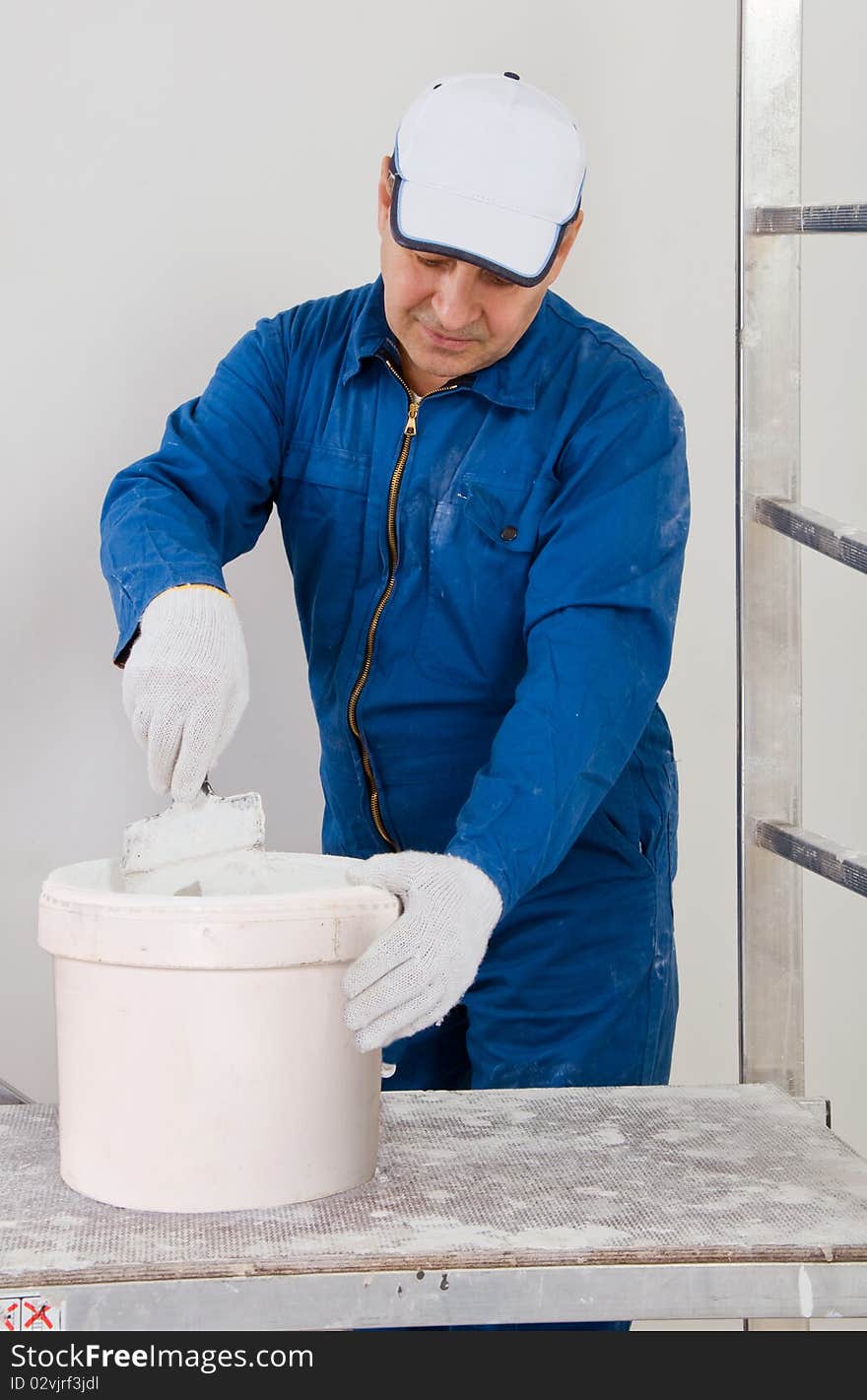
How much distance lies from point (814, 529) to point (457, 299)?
43 cm

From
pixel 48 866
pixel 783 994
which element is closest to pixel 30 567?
pixel 48 866

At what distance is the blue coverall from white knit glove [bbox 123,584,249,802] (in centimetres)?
14

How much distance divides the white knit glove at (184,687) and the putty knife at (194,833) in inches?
2.2

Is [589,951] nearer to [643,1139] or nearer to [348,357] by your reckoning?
[643,1139]

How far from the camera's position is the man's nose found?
4.96 ft

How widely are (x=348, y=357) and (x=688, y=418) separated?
2.98 ft

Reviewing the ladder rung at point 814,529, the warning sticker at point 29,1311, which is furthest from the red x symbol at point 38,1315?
the ladder rung at point 814,529

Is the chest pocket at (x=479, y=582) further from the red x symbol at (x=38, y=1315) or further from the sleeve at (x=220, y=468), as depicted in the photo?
the red x symbol at (x=38, y=1315)

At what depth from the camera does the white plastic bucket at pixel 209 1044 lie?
3.64 feet

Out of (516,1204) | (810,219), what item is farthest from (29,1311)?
(810,219)

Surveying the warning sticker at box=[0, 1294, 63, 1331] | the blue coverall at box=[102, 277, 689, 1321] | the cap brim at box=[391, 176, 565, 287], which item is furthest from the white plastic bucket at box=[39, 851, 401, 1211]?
the cap brim at box=[391, 176, 565, 287]

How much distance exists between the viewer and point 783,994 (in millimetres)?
1694

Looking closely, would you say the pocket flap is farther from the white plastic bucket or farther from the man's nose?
the white plastic bucket

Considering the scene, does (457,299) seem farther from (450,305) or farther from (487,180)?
(487,180)
